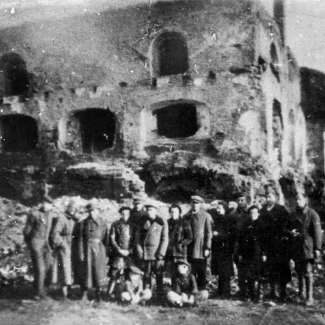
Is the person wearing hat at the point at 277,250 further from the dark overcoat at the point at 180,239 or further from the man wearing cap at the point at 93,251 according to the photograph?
the man wearing cap at the point at 93,251

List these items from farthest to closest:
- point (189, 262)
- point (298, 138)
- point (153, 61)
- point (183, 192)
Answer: point (298, 138), point (153, 61), point (183, 192), point (189, 262)

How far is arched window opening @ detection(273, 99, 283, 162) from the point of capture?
1423 cm

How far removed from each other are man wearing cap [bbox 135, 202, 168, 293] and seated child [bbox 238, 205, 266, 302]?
1262mm

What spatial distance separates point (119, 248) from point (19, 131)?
8396 millimetres

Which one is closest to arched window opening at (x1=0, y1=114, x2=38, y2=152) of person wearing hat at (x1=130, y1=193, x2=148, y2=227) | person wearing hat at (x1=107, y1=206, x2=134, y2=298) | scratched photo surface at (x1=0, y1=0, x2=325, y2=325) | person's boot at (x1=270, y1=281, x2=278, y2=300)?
scratched photo surface at (x1=0, y1=0, x2=325, y2=325)

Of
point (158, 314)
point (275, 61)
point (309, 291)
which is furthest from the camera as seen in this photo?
point (275, 61)

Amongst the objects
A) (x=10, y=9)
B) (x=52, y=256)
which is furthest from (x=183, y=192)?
(x=10, y=9)

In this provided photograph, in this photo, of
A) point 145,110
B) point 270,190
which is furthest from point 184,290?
point 145,110

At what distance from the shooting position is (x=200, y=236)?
6.91 m

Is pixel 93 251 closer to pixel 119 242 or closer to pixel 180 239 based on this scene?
pixel 119 242

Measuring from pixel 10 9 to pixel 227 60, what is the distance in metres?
7.10

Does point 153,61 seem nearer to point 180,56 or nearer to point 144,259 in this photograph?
point 180,56

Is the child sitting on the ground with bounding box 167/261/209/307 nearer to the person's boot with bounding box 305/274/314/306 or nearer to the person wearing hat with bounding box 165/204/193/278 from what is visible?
the person wearing hat with bounding box 165/204/193/278

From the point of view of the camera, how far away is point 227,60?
1234 centimetres
